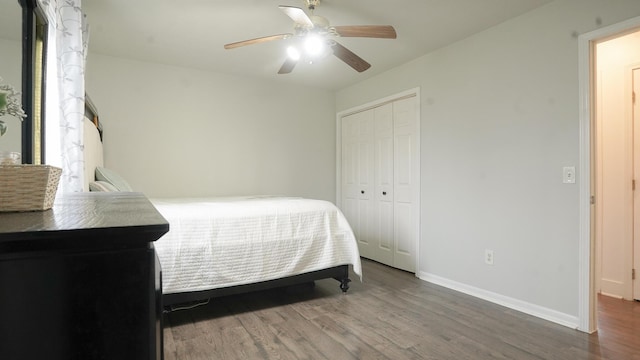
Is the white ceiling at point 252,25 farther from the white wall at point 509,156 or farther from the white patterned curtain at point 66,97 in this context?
the white patterned curtain at point 66,97

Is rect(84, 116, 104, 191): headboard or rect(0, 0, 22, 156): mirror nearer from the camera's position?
rect(0, 0, 22, 156): mirror

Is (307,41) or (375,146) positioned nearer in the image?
(307,41)

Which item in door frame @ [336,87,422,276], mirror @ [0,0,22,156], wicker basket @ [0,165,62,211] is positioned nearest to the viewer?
wicker basket @ [0,165,62,211]

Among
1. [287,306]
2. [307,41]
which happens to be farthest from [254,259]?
[307,41]

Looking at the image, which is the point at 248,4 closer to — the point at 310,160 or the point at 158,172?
the point at 158,172

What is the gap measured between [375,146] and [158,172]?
2.53m

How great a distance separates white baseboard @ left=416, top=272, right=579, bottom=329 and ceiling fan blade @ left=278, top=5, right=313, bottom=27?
2535 millimetres

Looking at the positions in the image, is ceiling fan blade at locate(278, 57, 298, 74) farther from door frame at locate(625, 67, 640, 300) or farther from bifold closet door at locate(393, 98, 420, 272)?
door frame at locate(625, 67, 640, 300)

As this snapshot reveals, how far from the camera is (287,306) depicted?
8.73 ft

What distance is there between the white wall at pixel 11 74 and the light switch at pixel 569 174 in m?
3.02

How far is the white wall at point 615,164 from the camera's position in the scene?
2.85 metres

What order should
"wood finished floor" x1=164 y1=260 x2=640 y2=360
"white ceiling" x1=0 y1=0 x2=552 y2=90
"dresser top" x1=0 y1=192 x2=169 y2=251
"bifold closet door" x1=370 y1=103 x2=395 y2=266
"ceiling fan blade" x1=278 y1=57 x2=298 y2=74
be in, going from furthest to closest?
"bifold closet door" x1=370 y1=103 x2=395 y2=266 < "ceiling fan blade" x1=278 y1=57 x2=298 y2=74 < "white ceiling" x1=0 y1=0 x2=552 y2=90 < "wood finished floor" x1=164 y1=260 x2=640 y2=360 < "dresser top" x1=0 y1=192 x2=169 y2=251

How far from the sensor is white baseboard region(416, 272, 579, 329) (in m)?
2.33

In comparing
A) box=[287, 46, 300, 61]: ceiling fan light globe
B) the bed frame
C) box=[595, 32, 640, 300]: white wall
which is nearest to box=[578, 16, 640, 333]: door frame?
box=[595, 32, 640, 300]: white wall
